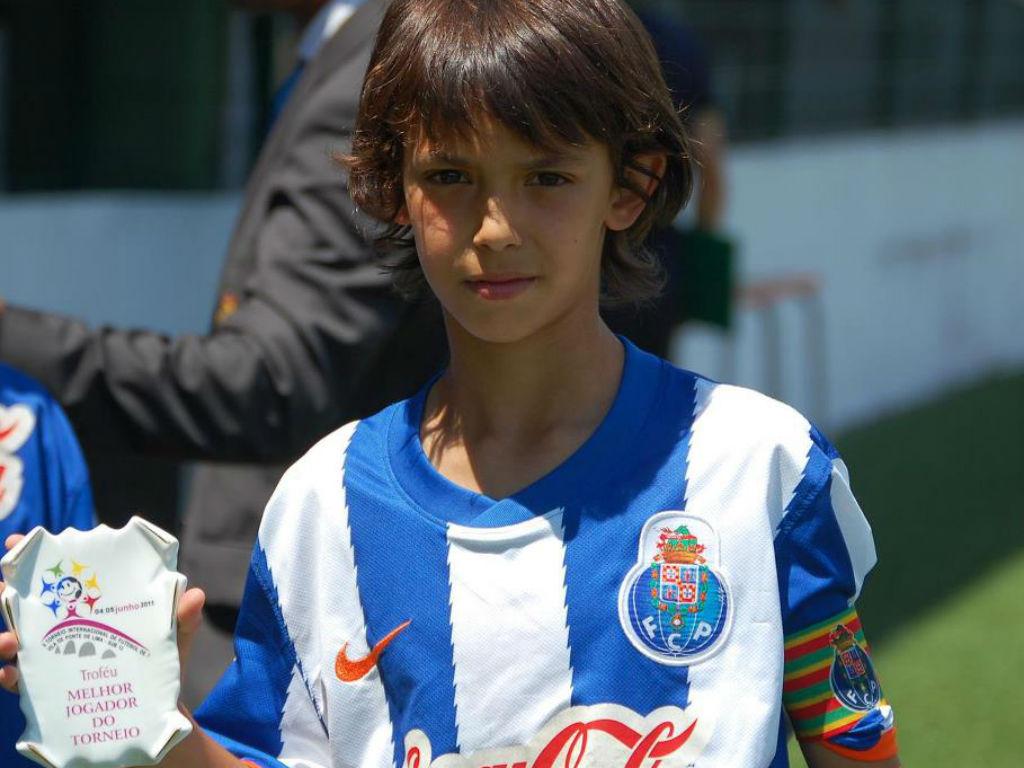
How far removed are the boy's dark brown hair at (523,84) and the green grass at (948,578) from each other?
9.33 feet

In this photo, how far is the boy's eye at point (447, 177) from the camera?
5.57ft

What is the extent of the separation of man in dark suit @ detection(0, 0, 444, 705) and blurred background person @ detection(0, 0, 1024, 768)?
9cm

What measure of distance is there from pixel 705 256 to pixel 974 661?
2.03 metres

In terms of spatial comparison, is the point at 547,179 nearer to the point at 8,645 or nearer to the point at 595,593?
the point at 595,593

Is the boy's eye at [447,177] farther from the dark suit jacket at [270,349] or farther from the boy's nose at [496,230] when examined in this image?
the dark suit jacket at [270,349]

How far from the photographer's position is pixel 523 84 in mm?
1658

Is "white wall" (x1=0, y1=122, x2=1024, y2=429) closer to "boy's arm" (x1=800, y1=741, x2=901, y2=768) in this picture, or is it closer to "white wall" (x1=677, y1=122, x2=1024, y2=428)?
"white wall" (x1=677, y1=122, x2=1024, y2=428)

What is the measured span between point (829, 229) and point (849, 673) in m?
7.70

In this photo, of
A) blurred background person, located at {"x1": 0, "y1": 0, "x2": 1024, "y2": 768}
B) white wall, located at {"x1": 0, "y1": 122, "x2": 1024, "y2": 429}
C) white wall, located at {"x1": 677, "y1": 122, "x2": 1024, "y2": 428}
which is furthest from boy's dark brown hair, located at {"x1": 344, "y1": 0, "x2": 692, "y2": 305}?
white wall, located at {"x1": 677, "y1": 122, "x2": 1024, "y2": 428}

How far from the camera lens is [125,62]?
5543 mm

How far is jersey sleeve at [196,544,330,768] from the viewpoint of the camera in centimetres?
176

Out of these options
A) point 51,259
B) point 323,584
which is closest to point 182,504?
point 51,259

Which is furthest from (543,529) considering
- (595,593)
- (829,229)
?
(829,229)

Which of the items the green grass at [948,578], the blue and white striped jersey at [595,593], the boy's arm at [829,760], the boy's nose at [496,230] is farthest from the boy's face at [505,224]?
the green grass at [948,578]
